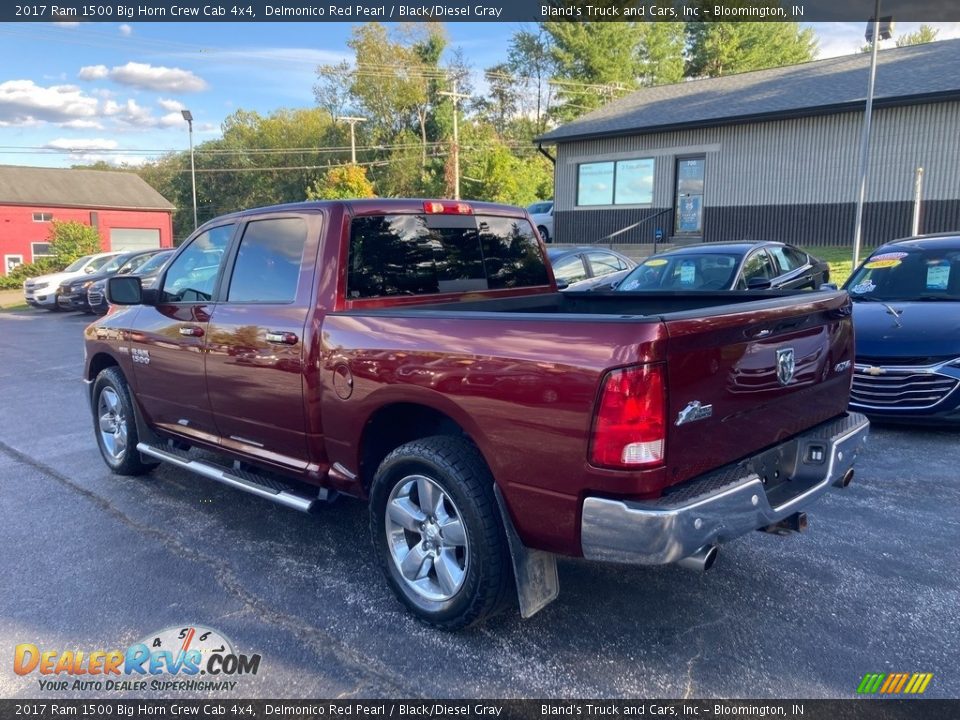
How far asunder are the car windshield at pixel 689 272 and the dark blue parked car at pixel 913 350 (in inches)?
81.6

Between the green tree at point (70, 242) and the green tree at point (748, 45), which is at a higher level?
the green tree at point (748, 45)

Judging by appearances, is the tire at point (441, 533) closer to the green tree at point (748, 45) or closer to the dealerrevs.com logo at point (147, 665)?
the dealerrevs.com logo at point (147, 665)

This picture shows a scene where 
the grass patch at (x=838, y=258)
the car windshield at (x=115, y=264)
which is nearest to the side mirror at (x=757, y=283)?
the grass patch at (x=838, y=258)

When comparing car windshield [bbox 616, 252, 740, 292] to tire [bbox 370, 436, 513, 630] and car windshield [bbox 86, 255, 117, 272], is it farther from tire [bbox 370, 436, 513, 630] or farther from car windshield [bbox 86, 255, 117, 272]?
car windshield [bbox 86, 255, 117, 272]

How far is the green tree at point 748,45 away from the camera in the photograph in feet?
157

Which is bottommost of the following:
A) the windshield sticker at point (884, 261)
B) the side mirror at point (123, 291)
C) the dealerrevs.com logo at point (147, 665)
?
the dealerrevs.com logo at point (147, 665)

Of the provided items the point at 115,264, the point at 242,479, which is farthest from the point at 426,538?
the point at 115,264

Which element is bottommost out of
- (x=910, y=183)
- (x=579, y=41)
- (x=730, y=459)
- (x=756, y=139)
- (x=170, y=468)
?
(x=170, y=468)

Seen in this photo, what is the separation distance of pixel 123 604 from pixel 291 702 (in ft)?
4.22

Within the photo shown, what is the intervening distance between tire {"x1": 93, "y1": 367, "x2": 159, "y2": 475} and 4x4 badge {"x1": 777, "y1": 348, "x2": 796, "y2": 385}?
4.48 meters

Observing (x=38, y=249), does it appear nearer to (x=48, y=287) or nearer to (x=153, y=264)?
(x=48, y=287)

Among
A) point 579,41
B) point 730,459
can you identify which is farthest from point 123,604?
point 579,41

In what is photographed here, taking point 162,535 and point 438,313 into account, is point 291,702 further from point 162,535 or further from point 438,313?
point 162,535

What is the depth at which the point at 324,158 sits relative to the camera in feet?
207
